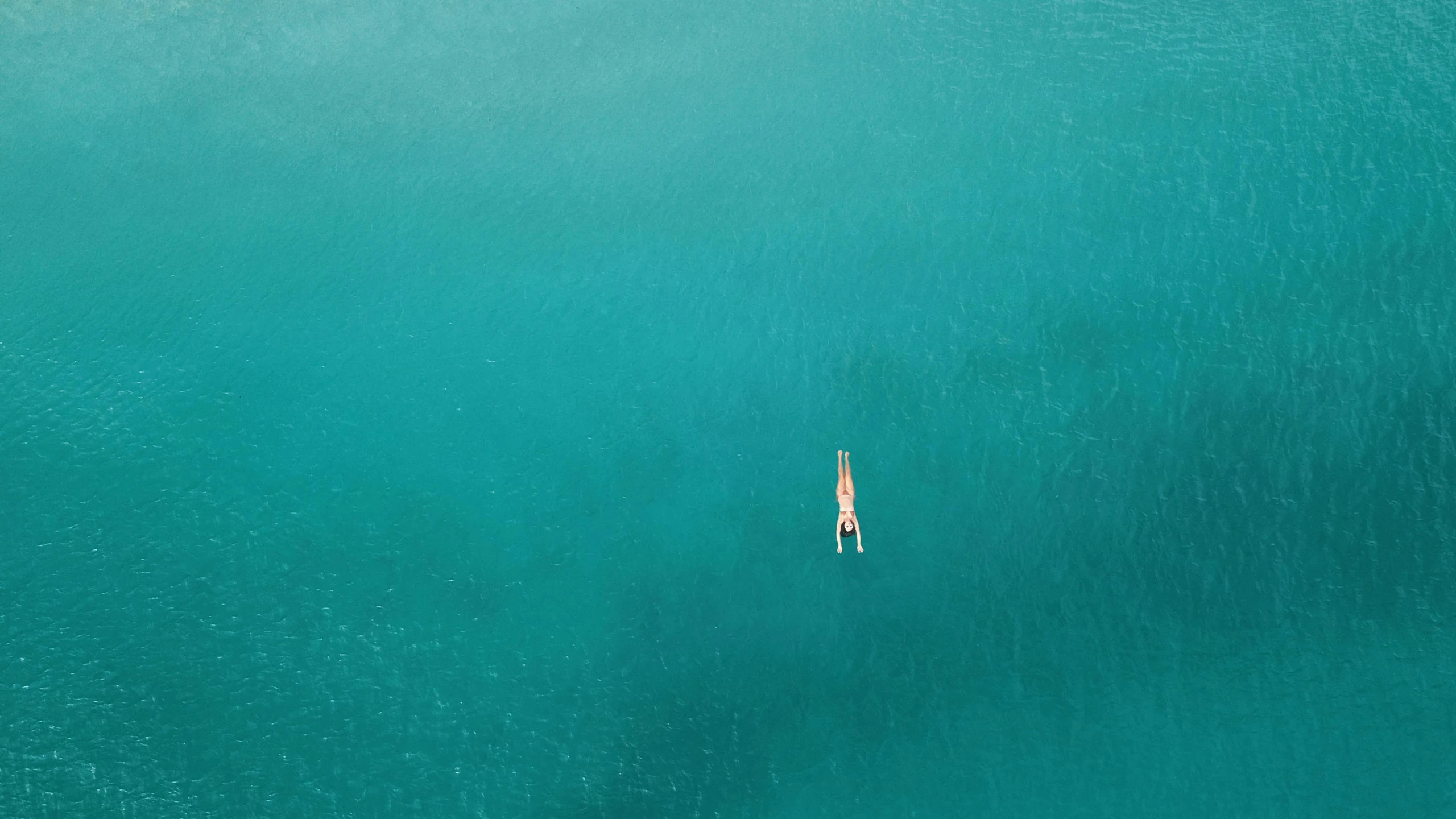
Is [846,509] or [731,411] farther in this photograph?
[731,411]

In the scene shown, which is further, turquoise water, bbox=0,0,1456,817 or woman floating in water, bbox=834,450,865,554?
turquoise water, bbox=0,0,1456,817

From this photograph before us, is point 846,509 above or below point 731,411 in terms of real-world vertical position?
below

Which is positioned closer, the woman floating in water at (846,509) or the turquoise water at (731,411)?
the woman floating in water at (846,509)
